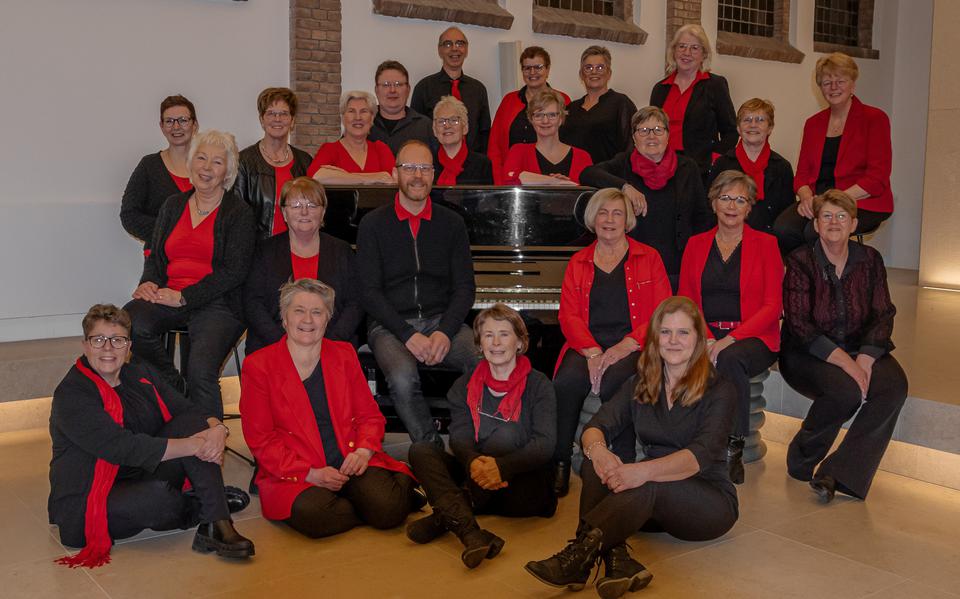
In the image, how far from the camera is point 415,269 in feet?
14.5

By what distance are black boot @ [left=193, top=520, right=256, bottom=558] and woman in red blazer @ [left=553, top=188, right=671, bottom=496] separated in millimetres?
1397

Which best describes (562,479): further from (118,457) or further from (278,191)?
(278,191)

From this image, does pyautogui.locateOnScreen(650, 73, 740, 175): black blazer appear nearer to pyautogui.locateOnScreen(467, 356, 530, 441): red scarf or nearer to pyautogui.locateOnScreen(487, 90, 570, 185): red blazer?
pyautogui.locateOnScreen(487, 90, 570, 185): red blazer

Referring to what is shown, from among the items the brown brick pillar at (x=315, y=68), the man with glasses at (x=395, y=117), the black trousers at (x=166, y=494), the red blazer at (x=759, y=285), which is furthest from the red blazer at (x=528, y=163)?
the brown brick pillar at (x=315, y=68)

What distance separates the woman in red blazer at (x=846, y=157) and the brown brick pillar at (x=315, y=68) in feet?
13.3

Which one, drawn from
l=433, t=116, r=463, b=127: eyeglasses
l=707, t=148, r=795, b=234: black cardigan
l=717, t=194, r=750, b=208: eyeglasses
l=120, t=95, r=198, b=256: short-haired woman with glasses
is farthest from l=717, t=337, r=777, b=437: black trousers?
l=120, t=95, r=198, b=256: short-haired woman with glasses

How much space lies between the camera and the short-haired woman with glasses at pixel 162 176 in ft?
17.0

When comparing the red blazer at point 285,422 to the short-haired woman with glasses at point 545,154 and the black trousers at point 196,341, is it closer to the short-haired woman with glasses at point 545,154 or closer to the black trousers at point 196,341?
the black trousers at point 196,341

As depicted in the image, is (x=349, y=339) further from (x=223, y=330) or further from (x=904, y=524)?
(x=904, y=524)

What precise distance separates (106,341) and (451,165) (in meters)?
2.48

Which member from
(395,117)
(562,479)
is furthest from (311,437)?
(395,117)

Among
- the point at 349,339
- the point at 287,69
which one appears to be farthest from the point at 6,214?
the point at 349,339

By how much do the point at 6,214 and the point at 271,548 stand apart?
398 centimetres

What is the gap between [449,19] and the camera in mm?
8625
